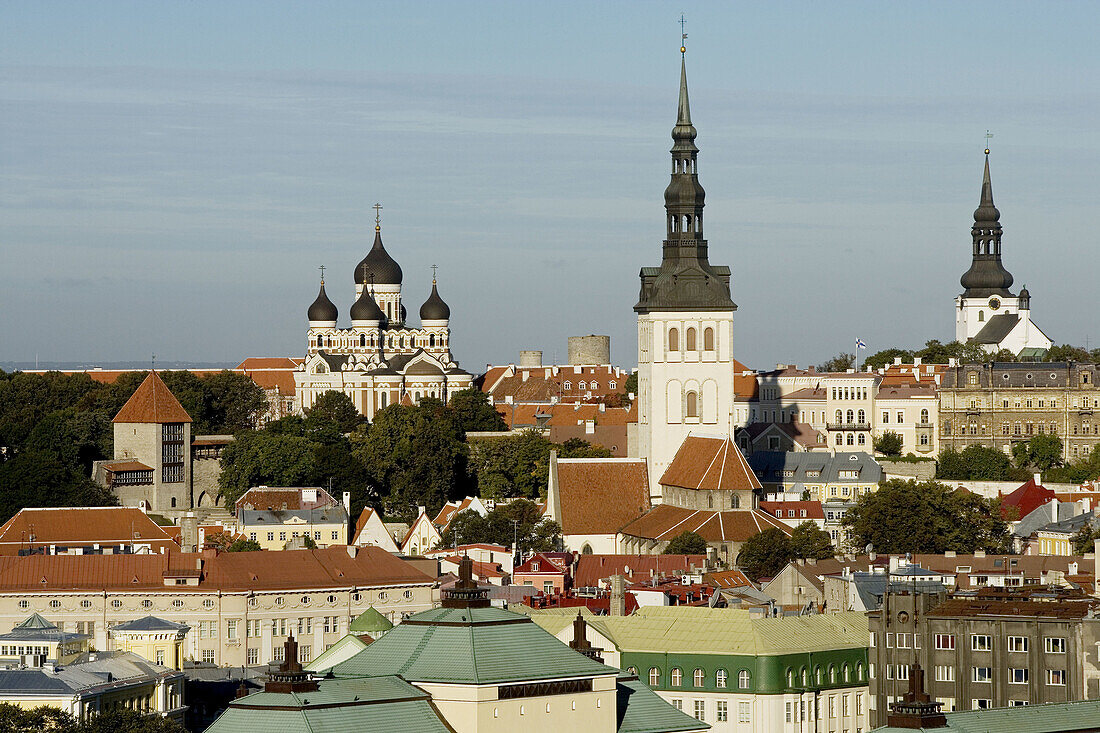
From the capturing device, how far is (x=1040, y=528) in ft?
363

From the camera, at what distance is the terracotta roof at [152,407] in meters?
128

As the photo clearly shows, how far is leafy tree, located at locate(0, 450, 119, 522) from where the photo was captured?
11788cm

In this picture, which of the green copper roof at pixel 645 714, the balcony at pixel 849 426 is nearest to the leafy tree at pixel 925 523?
the balcony at pixel 849 426

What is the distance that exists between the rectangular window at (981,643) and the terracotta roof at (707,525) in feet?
119

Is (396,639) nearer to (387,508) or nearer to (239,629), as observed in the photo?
(239,629)

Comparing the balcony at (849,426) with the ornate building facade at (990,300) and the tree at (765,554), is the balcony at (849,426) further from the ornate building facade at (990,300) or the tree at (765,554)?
the tree at (765,554)

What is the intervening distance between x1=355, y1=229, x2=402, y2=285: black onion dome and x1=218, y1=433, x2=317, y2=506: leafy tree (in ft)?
161

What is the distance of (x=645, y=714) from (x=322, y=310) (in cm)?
12490

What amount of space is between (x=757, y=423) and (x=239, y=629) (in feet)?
214

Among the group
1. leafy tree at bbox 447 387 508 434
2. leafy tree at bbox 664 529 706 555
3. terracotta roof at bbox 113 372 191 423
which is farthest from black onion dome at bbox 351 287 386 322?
leafy tree at bbox 664 529 706 555

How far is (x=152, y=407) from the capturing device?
128 m

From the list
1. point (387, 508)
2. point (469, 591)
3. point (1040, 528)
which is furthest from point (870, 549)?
point (469, 591)

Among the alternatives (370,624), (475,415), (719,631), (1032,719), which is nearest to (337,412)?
(475,415)

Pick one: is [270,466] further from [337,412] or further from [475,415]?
[475,415]
